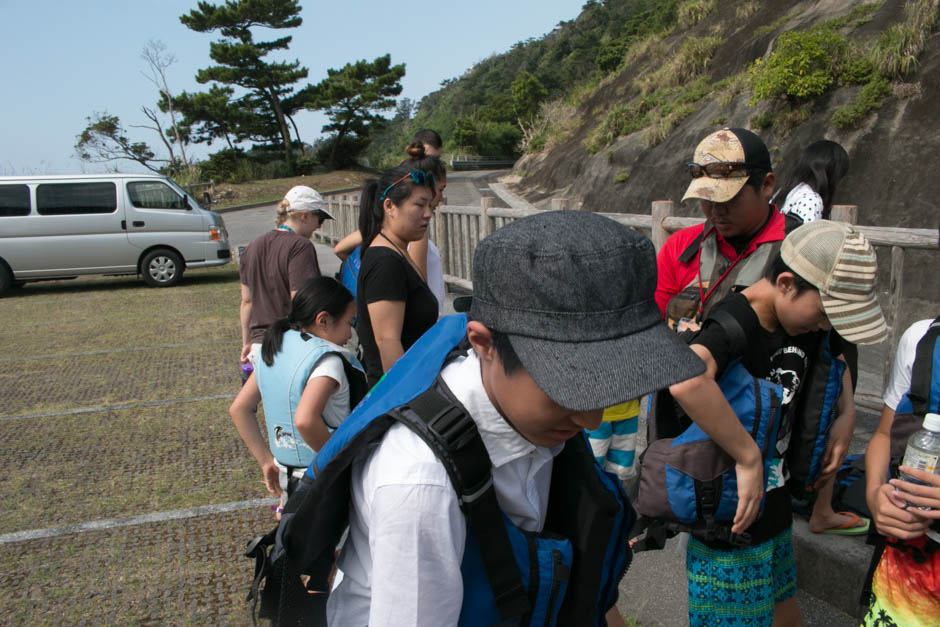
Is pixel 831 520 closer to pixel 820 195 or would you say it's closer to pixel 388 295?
pixel 820 195

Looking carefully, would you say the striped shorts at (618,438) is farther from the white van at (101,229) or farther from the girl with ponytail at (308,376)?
the white van at (101,229)

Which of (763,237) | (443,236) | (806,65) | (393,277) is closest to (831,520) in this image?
(763,237)

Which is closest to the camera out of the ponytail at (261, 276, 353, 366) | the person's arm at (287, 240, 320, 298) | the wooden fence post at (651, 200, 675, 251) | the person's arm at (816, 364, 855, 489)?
the person's arm at (816, 364, 855, 489)

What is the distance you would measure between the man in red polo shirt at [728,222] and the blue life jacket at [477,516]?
46.7 inches

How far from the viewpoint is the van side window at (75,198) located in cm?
1203

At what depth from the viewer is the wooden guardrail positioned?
10.9 feet

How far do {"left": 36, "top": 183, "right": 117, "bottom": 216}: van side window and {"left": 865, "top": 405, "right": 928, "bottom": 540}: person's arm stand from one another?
13.1 metres

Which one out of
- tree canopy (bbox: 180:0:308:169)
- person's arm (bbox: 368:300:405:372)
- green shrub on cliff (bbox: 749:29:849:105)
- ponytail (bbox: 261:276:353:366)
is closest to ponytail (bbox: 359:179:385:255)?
ponytail (bbox: 261:276:353:366)

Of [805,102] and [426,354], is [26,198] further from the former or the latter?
[805,102]

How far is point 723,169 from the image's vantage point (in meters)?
2.38

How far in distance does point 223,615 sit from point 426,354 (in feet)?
7.96

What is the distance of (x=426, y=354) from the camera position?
47.4 inches

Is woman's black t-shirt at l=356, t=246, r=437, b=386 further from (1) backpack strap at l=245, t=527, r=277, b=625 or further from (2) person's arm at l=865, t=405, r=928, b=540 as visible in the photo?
(2) person's arm at l=865, t=405, r=928, b=540

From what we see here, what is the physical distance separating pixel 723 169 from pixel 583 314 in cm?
168
